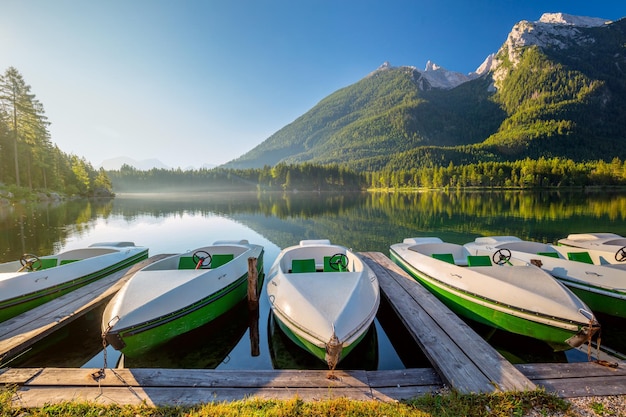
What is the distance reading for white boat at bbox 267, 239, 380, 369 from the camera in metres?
4.72

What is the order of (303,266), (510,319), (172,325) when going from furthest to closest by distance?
(303,266), (510,319), (172,325)

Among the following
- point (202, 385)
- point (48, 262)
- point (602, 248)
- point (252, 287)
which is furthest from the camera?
point (602, 248)

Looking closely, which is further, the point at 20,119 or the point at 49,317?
the point at 20,119

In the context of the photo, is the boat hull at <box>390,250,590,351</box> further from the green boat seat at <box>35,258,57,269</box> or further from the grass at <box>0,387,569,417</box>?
the green boat seat at <box>35,258,57,269</box>

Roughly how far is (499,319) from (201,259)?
27.3ft

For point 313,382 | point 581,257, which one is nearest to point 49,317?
point 313,382

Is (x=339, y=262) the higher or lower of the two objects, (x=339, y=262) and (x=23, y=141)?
the lower

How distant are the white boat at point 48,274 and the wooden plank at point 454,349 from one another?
961 cm

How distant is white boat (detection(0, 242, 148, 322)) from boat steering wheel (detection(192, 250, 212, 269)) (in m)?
3.66

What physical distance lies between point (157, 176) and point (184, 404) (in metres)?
175

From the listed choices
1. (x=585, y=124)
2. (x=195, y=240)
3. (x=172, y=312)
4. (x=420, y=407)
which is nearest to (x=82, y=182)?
(x=195, y=240)

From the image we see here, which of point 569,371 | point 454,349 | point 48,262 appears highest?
point 48,262

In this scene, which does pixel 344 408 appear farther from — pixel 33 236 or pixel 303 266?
pixel 33 236

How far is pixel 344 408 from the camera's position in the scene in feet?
12.4
